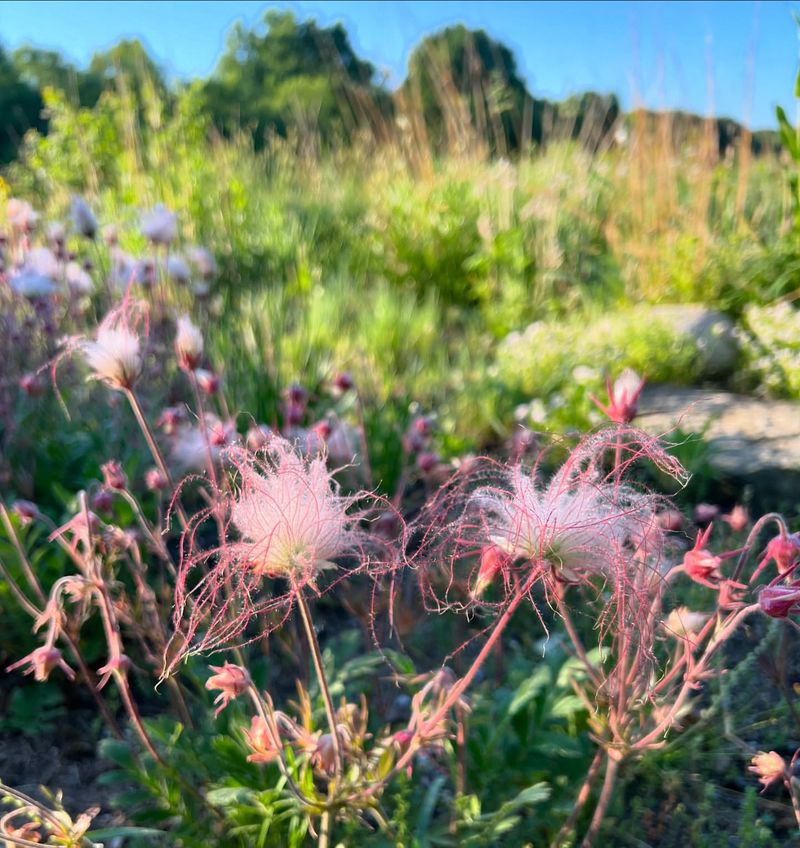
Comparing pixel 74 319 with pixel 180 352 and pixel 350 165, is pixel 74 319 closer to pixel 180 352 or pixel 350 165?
pixel 180 352

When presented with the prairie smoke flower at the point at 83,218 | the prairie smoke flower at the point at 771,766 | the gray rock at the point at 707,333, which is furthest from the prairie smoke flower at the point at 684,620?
the gray rock at the point at 707,333

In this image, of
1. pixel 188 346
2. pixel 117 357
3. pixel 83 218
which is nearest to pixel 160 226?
pixel 83 218

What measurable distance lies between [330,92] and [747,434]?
21.7m

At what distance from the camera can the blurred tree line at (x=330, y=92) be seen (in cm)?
A: 802

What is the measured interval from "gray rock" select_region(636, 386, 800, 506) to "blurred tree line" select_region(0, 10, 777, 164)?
395 cm

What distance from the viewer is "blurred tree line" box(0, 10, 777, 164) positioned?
802cm

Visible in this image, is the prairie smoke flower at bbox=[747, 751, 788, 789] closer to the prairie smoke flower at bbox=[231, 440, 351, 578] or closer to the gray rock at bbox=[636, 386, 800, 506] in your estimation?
the prairie smoke flower at bbox=[231, 440, 351, 578]

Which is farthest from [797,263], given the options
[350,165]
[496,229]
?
[350,165]

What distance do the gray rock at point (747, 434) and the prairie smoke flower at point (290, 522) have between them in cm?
185

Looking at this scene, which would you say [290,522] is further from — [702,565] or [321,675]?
A: [702,565]

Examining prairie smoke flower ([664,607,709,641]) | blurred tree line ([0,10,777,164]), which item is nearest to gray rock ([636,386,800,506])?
prairie smoke flower ([664,607,709,641])

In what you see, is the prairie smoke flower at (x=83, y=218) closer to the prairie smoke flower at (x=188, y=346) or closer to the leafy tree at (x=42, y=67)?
the prairie smoke flower at (x=188, y=346)

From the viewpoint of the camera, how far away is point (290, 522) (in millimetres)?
1082

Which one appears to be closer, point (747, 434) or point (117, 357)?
point (117, 357)
